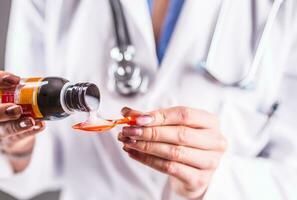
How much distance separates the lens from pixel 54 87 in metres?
0.48

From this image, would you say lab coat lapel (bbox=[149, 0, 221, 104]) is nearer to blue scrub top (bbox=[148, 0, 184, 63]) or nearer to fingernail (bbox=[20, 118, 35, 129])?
blue scrub top (bbox=[148, 0, 184, 63])

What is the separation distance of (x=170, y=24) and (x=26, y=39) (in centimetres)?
23

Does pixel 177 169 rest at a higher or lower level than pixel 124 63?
lower

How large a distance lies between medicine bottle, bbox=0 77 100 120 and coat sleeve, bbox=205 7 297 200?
0.75 feet

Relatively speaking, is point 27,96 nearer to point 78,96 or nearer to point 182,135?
point 78,96

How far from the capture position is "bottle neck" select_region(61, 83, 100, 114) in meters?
0.46

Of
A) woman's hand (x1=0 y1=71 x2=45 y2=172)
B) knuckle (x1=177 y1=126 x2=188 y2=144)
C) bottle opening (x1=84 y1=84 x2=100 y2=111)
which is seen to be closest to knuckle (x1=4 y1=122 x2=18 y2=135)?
woman's hand (x1=0 y1=71 x2=45 y2=172)

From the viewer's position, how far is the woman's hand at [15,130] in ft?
1.56

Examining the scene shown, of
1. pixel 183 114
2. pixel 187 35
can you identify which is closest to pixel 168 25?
pixel 187 35

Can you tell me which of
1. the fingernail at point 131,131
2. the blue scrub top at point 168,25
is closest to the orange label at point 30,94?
the fingernail at point 131,131

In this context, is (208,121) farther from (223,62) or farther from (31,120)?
(31,120)

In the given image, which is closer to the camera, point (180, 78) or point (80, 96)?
point (80, 96)

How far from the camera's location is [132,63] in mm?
598

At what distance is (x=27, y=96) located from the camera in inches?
18.6
